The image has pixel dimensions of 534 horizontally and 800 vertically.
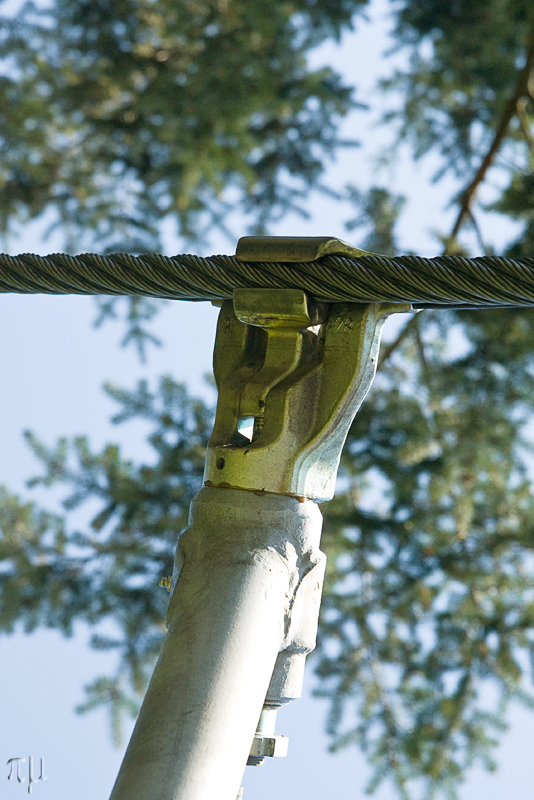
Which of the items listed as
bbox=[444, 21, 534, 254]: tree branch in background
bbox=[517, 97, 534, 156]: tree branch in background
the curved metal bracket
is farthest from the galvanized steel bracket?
bbox=[517, 97, 534, 156]: tree branch in background

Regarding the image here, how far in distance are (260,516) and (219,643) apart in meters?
0.14

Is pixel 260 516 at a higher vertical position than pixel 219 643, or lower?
higher

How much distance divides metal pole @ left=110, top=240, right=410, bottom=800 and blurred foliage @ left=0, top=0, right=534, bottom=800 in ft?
6.32

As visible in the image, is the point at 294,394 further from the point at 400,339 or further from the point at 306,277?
the point at 400,339

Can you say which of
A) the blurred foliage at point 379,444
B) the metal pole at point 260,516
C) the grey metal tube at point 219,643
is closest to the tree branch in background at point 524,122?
the blurred foliage at point 379,444

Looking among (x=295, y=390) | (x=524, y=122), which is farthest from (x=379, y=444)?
(x=295, y=390)

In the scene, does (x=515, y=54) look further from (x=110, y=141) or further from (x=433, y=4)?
(x=110, y=141)

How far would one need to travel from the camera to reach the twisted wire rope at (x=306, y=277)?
2.54ft

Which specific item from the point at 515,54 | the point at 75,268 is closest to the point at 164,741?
the point at 75,268

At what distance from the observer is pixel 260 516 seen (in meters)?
0.85

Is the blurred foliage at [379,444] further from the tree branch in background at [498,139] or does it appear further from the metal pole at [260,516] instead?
the metal pole at [260,516]

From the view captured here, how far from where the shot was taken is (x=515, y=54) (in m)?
3.17

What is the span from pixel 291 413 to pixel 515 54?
2.79 m

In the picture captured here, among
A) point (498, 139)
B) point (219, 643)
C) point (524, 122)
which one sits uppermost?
point (524, 122)
